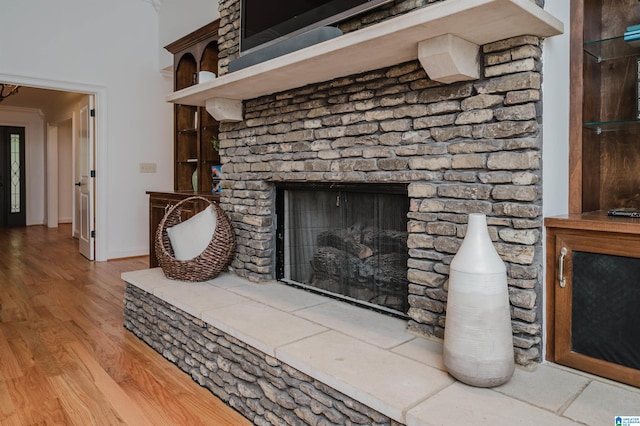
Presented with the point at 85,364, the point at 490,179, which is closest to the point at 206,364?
the point at 85,364

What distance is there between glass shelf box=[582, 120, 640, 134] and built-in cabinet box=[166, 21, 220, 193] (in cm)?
294

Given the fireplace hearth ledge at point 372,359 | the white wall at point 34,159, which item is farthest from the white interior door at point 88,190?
the white wall at point 34,159

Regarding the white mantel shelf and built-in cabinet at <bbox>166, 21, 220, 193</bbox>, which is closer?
the white mantel shelf

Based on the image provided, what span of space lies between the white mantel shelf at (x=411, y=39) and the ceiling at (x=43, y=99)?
5243 millimetres

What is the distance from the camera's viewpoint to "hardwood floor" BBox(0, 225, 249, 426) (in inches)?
68.3

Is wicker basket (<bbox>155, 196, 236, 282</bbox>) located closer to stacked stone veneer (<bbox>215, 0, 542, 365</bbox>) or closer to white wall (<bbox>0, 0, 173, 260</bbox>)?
stacked stone veneer (<bbox>215, 0, 542, 365</bbox>)

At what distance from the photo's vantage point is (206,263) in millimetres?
2523

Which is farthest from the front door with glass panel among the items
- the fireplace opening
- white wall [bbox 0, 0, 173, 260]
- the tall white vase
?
the tall white vase

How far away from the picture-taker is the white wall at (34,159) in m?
8.20

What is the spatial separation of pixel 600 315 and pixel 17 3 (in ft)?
17.1

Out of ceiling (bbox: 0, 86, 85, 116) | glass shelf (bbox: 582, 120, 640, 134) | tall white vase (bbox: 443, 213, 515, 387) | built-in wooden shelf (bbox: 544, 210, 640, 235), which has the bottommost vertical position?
tall white vase (bbox: 443, 213, 515, 387)

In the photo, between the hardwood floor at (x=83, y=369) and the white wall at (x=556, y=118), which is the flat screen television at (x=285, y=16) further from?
the hardwood floor at (x=83, y=369)

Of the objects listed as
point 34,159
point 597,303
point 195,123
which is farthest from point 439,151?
point 34,159

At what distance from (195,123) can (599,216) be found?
3891 mm
